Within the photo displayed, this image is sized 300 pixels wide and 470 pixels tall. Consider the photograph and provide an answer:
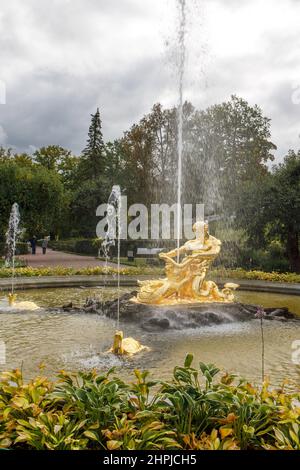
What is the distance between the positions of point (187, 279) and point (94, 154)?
46.4 meters

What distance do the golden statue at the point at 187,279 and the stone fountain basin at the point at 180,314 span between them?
1.09 ft

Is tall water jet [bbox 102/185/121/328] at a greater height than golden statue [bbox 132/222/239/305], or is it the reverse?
tall water jet [bbox 102/185/121/328]

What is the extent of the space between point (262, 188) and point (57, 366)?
54.4 feet

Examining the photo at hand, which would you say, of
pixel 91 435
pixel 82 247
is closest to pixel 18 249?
pixel 82 247

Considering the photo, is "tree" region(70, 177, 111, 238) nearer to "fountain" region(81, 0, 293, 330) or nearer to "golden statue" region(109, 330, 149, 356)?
"fountain" region(81, 0, 293, 330)

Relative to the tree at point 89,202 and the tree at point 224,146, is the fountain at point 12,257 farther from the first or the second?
the tree at point 224,146

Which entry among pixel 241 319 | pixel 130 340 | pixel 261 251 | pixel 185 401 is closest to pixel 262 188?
pixel 261 251

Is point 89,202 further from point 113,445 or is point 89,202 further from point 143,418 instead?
point 113,445

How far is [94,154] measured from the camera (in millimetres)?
55188

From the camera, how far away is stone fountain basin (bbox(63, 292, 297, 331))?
9688mm

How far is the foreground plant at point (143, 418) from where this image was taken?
128 inches

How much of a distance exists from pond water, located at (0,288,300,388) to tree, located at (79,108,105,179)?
45.0m

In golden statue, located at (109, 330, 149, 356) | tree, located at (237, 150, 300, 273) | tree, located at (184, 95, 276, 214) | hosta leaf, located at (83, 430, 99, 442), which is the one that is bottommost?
golden statue, located at (109, 330, 149, 356)

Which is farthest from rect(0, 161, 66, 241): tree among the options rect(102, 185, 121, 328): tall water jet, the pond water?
the pond water
